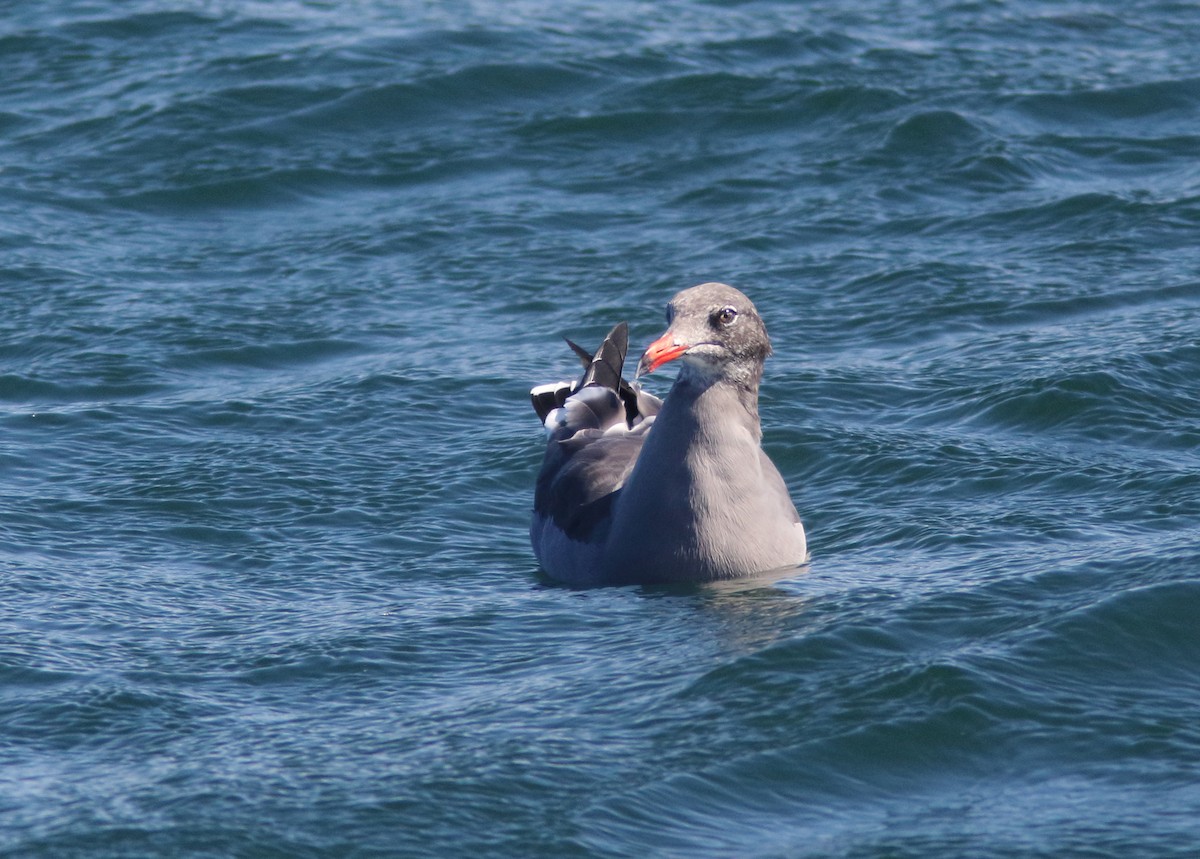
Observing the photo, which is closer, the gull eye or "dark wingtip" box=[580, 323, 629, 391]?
the gull eye

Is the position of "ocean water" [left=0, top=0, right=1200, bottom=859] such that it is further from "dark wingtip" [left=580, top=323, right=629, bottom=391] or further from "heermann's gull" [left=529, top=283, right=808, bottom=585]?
"dark wingtip" [left=580, top=323, right=629, bottom=391]

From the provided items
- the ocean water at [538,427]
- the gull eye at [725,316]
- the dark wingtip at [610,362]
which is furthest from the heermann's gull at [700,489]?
the dark wingtip at [610,362]

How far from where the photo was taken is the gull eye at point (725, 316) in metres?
8.00

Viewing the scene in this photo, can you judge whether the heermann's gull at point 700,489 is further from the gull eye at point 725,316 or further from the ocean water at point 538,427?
the ocean water at point 538,427

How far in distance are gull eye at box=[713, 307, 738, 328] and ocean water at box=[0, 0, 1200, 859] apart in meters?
1.19

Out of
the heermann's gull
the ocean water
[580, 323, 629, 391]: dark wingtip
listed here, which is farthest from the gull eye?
[580, 323, 629, 391]: dark wingtip

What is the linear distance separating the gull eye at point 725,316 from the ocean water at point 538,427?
1.19 m

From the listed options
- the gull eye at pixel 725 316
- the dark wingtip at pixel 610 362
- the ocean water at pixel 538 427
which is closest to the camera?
the ocean water at pixel 538 427

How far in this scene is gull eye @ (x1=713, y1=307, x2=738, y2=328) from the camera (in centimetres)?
800

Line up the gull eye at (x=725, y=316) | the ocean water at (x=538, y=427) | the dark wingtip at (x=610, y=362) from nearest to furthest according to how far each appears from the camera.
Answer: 1. the ocean water at (x=538, y=427)
2. the gull eye at (x=725, y=316)
3. the dark wingtip at (x=610, y=362)

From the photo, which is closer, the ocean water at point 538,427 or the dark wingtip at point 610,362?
the ocean water at point 538,427

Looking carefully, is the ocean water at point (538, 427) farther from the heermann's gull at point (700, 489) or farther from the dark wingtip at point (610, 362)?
the dark wingtip at point (610, 362)

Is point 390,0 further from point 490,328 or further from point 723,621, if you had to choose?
point 723,621

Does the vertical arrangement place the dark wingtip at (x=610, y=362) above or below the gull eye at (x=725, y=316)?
below
